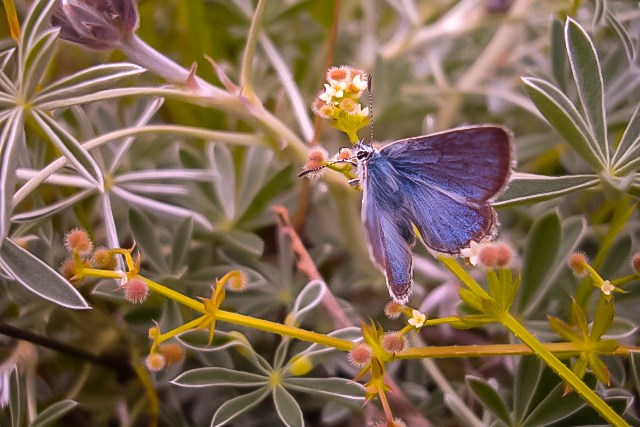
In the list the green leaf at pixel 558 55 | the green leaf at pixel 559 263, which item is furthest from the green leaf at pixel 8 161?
the green leaf at pixel 558 55

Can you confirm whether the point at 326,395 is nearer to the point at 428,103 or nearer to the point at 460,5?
the point at 428,103

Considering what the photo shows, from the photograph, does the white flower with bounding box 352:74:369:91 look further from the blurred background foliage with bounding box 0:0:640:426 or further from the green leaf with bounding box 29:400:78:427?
the green leaf with bounding box 29:400:78:427

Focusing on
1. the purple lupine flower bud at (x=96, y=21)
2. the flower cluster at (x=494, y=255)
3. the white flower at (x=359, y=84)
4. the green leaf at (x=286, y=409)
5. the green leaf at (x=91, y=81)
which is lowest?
the green leaf at (x=286, y=409)

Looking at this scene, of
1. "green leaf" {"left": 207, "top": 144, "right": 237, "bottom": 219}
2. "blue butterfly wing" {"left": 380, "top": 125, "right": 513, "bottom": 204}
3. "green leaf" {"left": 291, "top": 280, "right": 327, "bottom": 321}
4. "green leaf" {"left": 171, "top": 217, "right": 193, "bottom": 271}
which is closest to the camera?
"blue butterfly wing" {"left": 380, "top": 125, "right": 513, "bottom": 204}

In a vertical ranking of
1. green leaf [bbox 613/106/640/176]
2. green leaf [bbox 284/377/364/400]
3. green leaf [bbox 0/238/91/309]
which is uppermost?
green leaf [bbox 613/106/640/176]

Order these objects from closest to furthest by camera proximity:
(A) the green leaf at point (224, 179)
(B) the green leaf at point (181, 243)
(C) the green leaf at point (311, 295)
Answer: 1. (C) the green leaf at point (311, 295)
2. (B) the green leaf at point (181, 243)
3. (A) the green leaf at point (224, 179)

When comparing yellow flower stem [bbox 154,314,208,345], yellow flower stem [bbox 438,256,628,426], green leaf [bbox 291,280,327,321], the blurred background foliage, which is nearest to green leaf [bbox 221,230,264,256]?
the blurred background foliage

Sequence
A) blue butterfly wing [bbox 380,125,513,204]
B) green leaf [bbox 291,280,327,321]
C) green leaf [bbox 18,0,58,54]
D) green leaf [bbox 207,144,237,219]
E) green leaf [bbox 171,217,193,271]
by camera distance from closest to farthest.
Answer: blue butterfly wing [bbox 380,125,513,204] < green leaf [bbox 18,0,58,54] < green leaf [bbox 291,280,327,321] < green leaf [bbox 171,217,193,271] < green leaf [bbox 207,144,237,219]

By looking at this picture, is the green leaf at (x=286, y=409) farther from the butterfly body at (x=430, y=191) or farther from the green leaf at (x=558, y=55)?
the green leaf at (x=558, y=55)
